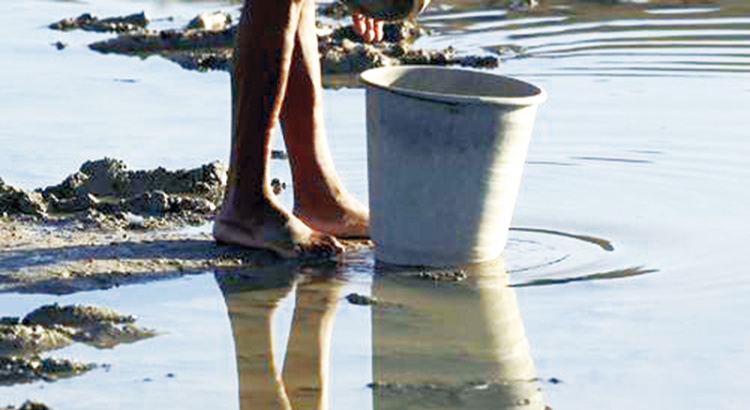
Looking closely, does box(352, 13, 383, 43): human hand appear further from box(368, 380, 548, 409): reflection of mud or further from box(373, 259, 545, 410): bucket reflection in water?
box(368, 380, 548, 409): reflection of mud

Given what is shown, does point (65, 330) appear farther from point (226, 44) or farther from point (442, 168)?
point (226, 44)

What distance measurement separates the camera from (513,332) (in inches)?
213

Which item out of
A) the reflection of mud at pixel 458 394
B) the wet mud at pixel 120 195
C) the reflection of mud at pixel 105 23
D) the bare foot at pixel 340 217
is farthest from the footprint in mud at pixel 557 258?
the reflection of mud at pixel 105 23

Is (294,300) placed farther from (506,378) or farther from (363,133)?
(363,133)

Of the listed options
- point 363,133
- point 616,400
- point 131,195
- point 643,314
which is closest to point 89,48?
point 363,133

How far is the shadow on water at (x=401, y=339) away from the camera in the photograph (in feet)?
15.9

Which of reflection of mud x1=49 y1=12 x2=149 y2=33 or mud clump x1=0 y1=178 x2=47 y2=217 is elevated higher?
mud clump x1=0 y1=178 x2=47 y2=217

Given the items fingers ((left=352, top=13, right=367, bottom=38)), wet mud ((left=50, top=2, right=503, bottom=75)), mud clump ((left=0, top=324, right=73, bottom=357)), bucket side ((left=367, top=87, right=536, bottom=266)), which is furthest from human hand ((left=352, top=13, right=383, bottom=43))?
wet mud ((left=50, top=2, right=503, bottom=75))

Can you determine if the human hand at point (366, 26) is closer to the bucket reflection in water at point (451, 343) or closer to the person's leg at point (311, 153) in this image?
the person's leg at point (311, 153)

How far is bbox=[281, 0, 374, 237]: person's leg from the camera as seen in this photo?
6.36 m

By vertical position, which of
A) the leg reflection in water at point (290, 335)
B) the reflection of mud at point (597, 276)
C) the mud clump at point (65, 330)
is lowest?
the reflection of mud at point (597, 276)

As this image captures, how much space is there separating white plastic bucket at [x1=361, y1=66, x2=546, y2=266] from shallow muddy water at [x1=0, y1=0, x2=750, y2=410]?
0.33 ft

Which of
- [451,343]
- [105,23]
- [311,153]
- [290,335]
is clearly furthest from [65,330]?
[105,23]

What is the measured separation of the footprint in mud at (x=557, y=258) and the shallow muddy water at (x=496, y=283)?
0.04ft
